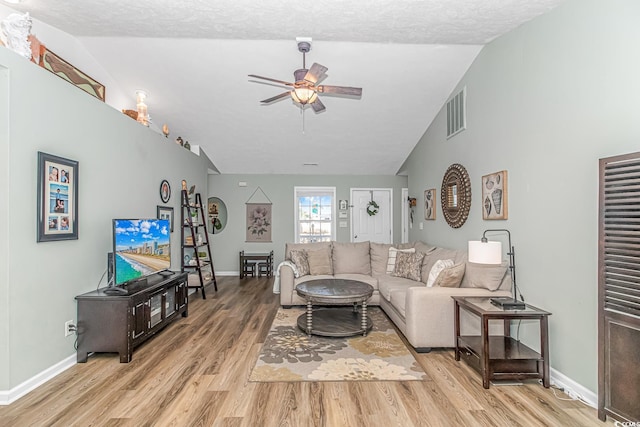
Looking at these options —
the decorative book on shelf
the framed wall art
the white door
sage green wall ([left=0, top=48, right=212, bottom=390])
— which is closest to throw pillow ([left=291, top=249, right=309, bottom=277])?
the decorative book on shelf

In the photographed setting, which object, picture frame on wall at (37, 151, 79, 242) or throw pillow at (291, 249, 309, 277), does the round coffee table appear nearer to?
throw pillow at (291, 249, 309, 277)

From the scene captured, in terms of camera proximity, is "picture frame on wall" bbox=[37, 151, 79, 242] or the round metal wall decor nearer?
"picture frame on wall" bbox=[37, 151, 79, 242]

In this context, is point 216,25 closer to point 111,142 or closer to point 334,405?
point 111,142

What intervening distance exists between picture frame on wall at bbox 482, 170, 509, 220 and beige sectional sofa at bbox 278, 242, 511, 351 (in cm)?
58

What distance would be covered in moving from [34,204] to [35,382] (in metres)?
1.37

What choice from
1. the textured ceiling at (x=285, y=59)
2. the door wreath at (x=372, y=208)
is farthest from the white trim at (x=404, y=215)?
the textured ceiling at (x=285, y=59)

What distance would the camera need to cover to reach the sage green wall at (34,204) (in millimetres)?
2445

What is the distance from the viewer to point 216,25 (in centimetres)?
325

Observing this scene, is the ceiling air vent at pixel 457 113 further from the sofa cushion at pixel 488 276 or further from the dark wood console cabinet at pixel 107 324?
the dark wood console cabinet at pixel 107 324

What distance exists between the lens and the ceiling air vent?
14.5 ft

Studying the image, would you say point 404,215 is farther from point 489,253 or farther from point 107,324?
point 107,324

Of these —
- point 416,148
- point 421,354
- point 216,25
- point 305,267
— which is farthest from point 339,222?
point 216,25

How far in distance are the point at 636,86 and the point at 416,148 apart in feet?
14.6

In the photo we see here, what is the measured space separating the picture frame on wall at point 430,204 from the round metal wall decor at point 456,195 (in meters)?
0.40
